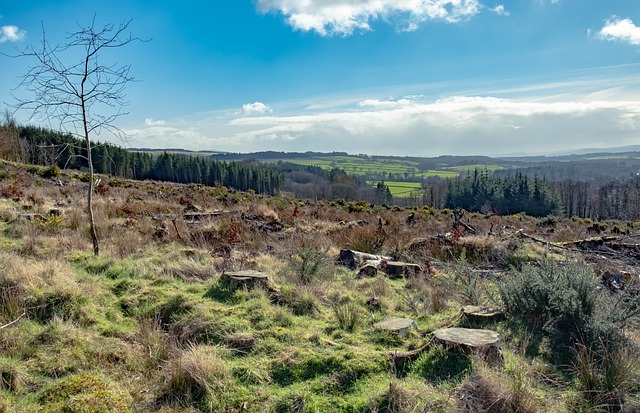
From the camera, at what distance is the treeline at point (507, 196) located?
57406 millimetres

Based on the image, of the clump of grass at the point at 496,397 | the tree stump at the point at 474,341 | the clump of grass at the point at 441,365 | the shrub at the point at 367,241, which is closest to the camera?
the clump of grass at the point at 496,397

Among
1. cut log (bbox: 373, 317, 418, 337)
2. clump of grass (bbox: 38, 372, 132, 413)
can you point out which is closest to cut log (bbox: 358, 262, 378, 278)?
cut log (bbox: 373, 317, 418, 337)

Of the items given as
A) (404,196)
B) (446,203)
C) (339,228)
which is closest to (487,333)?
(339,228)

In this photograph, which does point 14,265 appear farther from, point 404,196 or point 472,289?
point 404,196

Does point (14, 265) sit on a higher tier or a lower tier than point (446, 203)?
higher

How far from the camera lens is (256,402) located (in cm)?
300

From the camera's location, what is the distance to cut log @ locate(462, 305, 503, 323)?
4.21m

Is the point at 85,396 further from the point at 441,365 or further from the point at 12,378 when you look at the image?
the point at 441,365

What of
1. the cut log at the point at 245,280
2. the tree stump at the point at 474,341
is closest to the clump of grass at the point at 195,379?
the cut log at the point at 245,280

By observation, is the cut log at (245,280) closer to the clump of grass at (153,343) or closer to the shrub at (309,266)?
the shrub at (309,266)

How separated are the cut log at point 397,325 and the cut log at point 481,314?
0.61 metres

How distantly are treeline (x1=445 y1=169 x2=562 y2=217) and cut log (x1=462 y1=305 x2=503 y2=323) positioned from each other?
51.0 meters

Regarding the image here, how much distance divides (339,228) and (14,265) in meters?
8.41

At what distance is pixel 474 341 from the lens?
3451mm
